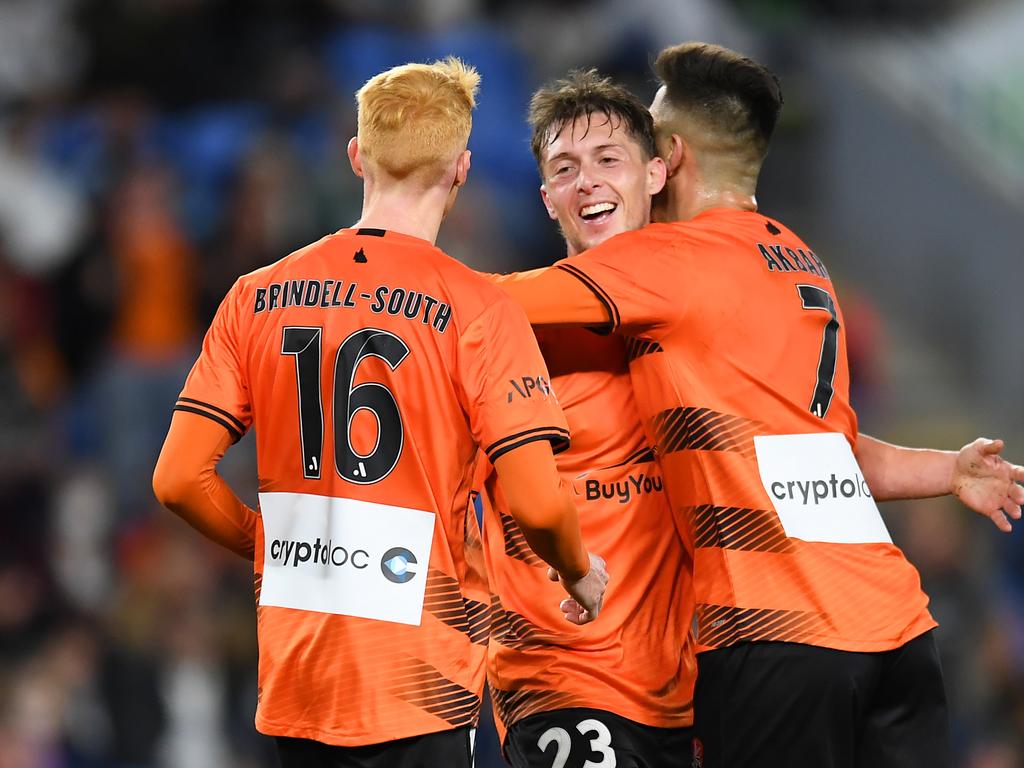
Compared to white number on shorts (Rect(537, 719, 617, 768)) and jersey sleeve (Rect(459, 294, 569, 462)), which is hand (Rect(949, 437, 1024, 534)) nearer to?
white number on shorts (Rect(537, 719, 617, 768))

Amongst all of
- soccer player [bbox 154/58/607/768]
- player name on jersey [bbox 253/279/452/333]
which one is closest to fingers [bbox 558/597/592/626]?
soccer player [bbox 154/58/607/768]

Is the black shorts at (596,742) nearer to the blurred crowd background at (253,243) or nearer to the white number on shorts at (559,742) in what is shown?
the white number on shorts at (559,742)

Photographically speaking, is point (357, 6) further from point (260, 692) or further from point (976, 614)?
point (260, 692)

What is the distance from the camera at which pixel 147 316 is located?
28.4ft

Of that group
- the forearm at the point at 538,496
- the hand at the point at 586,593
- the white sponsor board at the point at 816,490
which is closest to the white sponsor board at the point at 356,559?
the forearm at the point at 538,496

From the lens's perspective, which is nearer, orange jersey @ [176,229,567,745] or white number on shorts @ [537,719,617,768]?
orange jersey @ [176,229,567,745]

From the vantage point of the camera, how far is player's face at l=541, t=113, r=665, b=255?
426 cm

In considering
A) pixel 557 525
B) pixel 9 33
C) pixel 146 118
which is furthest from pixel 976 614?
pixel 9 33

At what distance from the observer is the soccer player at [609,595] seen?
397 centimetres

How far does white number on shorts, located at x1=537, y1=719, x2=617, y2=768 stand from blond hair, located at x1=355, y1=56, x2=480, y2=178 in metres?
1.44

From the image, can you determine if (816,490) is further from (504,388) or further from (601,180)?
(601,180)

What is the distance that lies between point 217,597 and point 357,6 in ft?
15.6

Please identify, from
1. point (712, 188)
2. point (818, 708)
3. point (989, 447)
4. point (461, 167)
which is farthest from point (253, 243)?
point (818, 708)

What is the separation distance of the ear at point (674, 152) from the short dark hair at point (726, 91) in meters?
0.08
